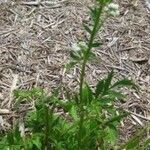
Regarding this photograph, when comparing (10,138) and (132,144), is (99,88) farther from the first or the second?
(10,138)

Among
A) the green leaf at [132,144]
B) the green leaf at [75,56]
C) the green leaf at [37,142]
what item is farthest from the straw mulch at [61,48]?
the green leaf at [75,56]

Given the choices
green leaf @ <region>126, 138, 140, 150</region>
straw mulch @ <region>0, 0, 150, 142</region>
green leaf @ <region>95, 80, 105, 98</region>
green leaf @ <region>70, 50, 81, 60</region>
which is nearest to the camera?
green leaf @ <region>70, 50, 81, 60</region>

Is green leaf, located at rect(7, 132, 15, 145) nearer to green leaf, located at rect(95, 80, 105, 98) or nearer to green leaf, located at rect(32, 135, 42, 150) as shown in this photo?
green leaf, located at rect(32, 135, 42, 150)

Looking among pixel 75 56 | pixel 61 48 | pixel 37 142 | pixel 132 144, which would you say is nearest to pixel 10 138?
pixel 37 142

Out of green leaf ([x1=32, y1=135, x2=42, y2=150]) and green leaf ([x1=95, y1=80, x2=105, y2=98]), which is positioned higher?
green leaf ([x1=95, y1=80, x2=105, y2=98])

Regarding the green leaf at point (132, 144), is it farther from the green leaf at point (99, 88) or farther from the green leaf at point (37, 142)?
the green leaf at point (37, 142)

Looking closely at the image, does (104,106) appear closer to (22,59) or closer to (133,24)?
(22,59)

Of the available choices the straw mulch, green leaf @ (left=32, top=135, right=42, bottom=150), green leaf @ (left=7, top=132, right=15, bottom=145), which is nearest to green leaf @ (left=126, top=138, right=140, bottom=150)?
the straw mulch

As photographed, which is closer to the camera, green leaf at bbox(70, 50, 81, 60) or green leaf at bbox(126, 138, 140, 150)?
green leaf at bbox(70, 50, 81, 60)

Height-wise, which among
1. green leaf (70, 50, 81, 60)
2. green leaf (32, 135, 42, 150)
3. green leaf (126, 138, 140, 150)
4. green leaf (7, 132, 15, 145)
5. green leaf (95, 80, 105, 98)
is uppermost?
green leaf (70, 50, 81, 60)
